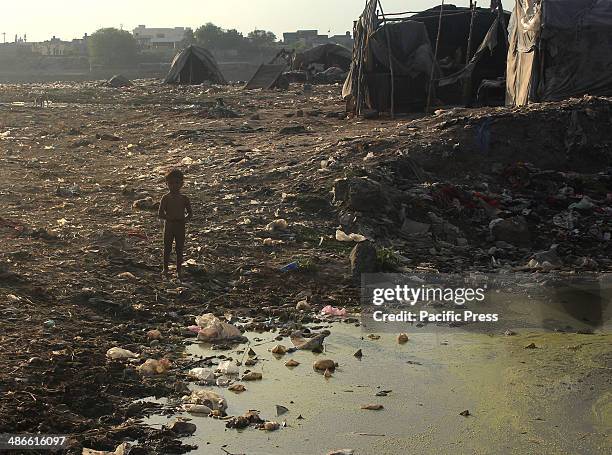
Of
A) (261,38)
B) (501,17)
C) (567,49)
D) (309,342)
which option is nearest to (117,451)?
(309,342)

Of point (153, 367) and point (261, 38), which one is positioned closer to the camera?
point (153, 367)

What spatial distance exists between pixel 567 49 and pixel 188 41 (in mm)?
64084

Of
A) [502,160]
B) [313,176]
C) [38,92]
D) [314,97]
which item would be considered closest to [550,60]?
[502,160]

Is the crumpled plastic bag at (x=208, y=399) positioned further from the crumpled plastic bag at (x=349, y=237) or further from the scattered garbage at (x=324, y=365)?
the crumpled plastic bag at (x=349, y=237)

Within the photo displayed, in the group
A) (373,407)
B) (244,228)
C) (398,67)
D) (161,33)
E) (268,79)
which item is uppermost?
(161,33)

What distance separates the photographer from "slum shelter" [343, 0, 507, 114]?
14148mm

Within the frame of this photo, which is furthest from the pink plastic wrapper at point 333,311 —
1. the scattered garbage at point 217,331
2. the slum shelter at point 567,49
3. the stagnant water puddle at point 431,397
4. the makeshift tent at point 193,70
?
the makeshift tent at point 193,70

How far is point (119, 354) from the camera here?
14.8 ft

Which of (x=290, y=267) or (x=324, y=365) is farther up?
(x=290, y=267)

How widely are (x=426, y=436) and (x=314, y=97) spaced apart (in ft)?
57.7

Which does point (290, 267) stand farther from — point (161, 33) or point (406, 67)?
point (161, 33)

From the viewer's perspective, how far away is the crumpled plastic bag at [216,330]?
4938 mm

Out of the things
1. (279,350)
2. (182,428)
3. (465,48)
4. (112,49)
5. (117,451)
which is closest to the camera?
(117,451)

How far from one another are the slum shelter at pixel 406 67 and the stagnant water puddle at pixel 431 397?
948cm
